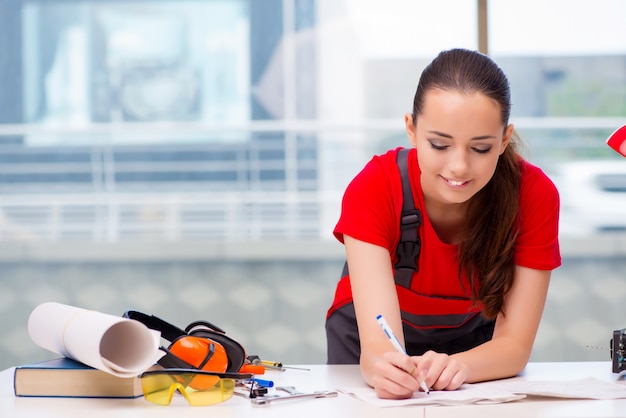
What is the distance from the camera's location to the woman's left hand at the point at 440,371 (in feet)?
3.80

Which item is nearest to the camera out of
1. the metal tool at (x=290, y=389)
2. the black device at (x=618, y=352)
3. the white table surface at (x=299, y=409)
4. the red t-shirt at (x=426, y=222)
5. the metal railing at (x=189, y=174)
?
the white table surface at (x=299, y=409)

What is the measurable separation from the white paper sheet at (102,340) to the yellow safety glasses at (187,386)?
0.08 feet

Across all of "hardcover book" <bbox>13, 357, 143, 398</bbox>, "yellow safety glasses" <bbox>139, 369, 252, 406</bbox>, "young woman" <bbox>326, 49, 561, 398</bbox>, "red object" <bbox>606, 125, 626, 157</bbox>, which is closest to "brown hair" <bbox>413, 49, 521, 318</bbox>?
"young woman" <bbox>326, 49, 561, 398</bbox>

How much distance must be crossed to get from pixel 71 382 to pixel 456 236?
29.1 inches

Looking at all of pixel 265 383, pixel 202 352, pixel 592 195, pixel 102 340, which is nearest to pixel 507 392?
pixel 265 383

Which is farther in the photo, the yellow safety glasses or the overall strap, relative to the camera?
the overall strap

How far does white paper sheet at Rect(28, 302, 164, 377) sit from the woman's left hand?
15.4 inches

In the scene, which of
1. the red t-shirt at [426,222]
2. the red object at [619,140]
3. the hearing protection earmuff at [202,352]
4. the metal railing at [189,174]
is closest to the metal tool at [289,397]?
the hearing protection earmuff at [202,352]

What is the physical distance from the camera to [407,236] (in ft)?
4.71

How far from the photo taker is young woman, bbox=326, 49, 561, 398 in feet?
4.14

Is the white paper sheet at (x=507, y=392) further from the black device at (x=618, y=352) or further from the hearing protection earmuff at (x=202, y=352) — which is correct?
the hearing protection earmuff at (x=202, y=352)

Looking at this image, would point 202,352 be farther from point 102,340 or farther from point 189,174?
point 189,174

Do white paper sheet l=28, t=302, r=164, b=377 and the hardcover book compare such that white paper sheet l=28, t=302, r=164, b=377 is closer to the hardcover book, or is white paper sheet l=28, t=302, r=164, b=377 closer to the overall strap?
the hardcover book

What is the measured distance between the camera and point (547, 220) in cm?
139
